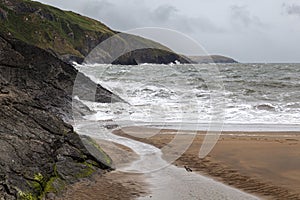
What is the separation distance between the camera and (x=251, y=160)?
12922mm

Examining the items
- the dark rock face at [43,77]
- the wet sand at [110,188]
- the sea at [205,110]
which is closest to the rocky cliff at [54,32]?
the sea at [205,110]

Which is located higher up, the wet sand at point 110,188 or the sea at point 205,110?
the sea at point 205,110

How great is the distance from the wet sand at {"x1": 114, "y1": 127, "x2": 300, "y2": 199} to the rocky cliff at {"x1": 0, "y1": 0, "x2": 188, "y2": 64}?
71857 millimetres

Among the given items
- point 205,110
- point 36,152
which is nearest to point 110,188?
point 36,152

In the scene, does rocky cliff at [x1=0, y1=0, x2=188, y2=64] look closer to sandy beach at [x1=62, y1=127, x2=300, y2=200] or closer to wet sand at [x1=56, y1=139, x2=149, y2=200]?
sandy beach at [x1=62, y1=127, x2=300, y2=200]

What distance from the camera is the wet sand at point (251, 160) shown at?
10023 millimetres

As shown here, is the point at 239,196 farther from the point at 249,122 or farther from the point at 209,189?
the point at 249,122

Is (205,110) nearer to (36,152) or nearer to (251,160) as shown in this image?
(251,160)

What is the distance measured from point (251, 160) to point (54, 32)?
113 metres

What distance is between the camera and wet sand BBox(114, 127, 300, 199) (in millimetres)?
10023

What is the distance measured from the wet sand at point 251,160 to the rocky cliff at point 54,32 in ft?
236

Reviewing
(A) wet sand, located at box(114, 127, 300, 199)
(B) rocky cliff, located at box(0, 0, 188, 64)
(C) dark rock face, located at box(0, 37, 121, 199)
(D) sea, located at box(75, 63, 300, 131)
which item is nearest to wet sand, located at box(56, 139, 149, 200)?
(C) dark rock face, located at box(0, 37, 121, 199)

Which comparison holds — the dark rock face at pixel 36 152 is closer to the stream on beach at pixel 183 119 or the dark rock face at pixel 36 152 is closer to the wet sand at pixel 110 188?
the wet sand at pixel 110 188

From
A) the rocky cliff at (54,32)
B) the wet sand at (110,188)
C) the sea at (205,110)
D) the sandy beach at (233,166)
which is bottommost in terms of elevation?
the wet sand at (110,188)
